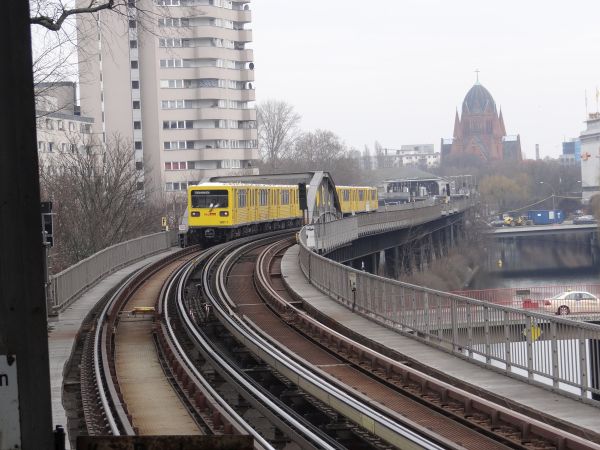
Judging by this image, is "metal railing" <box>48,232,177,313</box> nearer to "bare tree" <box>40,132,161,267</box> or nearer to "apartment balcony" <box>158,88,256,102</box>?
"bare tree" <box>40,132,161,267</box>

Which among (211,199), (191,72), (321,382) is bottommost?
(321,382)

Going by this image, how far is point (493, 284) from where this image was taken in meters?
95.8

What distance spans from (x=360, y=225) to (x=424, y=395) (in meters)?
45.2

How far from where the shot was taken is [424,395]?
16000mm

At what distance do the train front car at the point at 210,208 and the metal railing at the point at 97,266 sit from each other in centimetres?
171

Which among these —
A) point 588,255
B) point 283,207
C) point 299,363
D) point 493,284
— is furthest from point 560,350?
point 588,255

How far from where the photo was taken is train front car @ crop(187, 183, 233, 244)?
175ft

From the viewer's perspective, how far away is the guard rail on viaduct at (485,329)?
48.5 ft

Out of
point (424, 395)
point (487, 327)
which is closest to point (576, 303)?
point (487, 327)

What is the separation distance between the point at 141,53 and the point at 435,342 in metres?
96.3

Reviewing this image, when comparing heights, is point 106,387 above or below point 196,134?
below

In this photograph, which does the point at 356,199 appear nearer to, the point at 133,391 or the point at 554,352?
the point at 133,391

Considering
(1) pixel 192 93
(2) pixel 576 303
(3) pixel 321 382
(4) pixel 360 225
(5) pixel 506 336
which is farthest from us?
(1) pixel 192 93

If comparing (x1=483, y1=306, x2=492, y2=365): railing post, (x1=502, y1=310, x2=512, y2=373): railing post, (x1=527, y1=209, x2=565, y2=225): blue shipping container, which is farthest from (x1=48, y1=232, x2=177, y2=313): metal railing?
(x1=527, y1=209, x2=565, y2=225): blue shipping container
